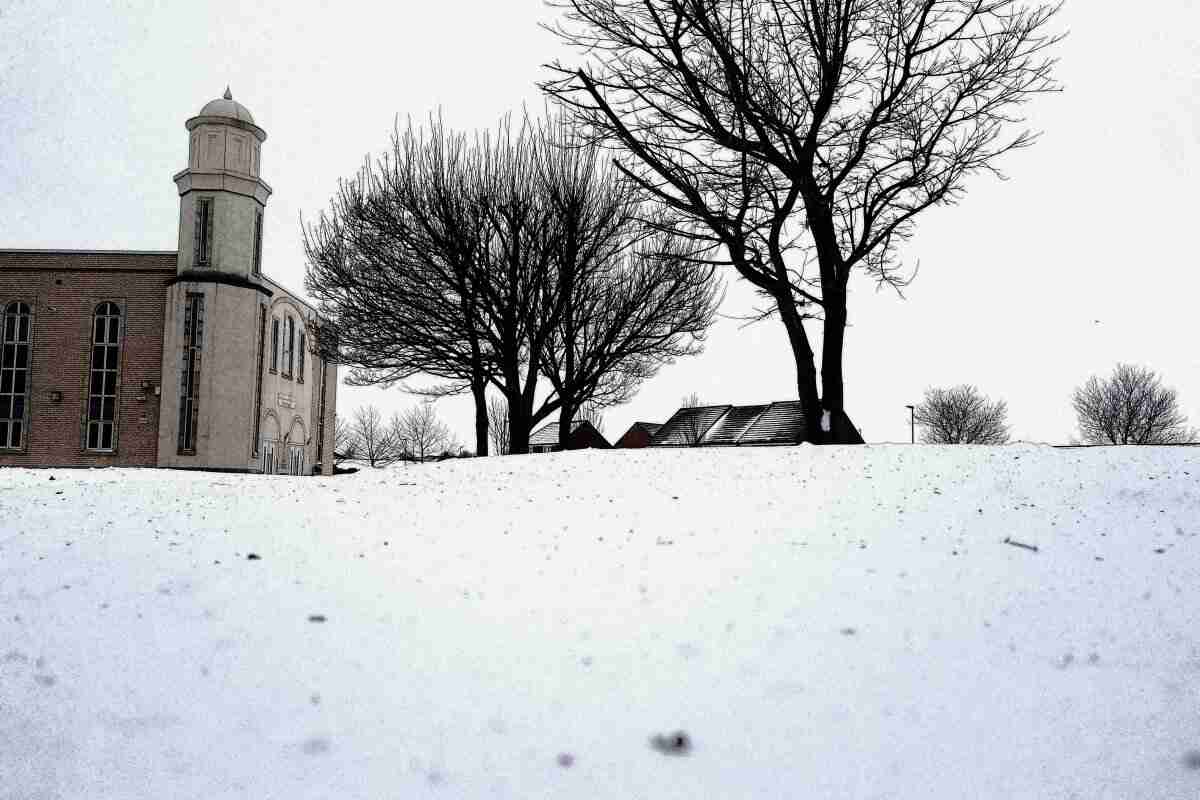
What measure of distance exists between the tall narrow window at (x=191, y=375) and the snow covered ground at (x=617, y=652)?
21975 millimetres

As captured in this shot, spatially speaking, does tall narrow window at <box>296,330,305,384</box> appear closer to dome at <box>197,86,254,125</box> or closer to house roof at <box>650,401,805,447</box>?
dome at <box>197,86,254,125</box>

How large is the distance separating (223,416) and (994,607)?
2696 centimetres

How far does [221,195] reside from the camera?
1102 inches

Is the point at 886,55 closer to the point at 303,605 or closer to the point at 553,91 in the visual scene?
the point at 553,91

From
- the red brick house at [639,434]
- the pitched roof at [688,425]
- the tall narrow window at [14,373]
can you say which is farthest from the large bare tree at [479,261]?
the red brick house at [639,434]

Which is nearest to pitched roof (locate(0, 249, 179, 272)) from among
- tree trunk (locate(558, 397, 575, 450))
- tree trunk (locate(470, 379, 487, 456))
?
tree trunk (locate(470, 379, 487, 456))

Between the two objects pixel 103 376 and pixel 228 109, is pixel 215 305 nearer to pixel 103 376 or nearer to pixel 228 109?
pixel 103 376

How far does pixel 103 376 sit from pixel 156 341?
2335 mm

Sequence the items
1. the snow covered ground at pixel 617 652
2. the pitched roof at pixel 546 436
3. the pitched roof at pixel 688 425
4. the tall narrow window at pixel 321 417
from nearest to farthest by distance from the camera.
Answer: the snow covered ground at pixel 617 652, the tall narrow window at pixel 321 417, the pitched roof at pixel 688 425, the pitched roof at pixel 546 436

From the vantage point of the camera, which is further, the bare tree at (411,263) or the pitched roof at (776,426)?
the pitched roof at (776,426)

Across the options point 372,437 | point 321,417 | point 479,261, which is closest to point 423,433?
point 372,437

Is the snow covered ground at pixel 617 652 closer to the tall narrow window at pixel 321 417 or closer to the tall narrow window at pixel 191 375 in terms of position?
the tall narrow window at pixel 191 375

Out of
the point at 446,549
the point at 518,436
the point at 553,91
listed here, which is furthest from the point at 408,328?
the point at 446,549

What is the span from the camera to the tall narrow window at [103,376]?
90.5 ft
